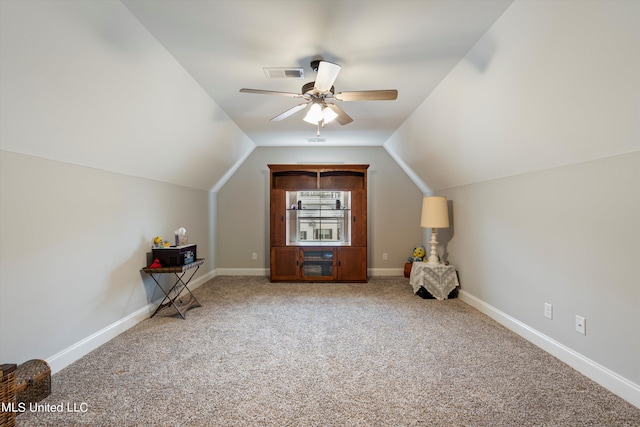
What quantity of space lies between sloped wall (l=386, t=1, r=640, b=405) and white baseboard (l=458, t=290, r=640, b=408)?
0.01 metres

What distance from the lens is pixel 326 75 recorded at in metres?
2.38


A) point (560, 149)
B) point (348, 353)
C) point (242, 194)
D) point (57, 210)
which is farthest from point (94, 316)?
point (560, 149)

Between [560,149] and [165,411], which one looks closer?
[165,411]

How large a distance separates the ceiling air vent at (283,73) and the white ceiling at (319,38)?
0.21 ft

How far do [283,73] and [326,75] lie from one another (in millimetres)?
565

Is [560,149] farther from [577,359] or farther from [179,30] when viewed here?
[179,30]

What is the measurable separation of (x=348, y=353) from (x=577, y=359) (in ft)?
5.69

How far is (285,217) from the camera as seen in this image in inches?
213

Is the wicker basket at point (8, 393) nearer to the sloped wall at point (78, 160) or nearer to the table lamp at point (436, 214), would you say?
the sloped wall at point (78, 160)

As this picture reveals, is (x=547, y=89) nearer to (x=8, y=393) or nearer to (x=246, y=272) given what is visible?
(x=8, y=393)

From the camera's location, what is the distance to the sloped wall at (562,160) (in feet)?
5.79

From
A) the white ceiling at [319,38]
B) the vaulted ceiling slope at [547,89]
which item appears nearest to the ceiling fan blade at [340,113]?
the white ceiling at [319,38]

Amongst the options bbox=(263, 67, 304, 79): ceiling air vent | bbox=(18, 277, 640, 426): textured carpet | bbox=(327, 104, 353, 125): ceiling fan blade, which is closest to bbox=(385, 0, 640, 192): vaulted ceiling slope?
bbox=(327, 104, 353, 125): ceiling fan blade

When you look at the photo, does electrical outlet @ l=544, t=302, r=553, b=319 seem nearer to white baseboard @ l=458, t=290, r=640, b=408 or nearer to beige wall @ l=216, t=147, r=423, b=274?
white baseboard @ l=458, t=290, r=640, b=408
